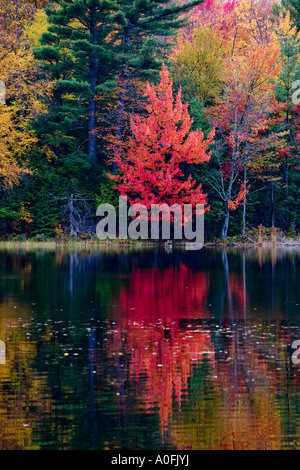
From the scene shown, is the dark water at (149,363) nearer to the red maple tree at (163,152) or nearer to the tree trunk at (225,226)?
the red maple tree at (163,152)

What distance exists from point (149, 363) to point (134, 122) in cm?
3440

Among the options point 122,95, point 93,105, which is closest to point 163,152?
point 122,95

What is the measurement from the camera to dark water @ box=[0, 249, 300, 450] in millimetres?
8883

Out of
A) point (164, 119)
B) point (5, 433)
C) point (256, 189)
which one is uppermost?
point (164, 119)

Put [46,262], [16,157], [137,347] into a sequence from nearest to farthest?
1. [137,347]
2. [46,262]
3. [16,157]

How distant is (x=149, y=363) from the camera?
41.4ft

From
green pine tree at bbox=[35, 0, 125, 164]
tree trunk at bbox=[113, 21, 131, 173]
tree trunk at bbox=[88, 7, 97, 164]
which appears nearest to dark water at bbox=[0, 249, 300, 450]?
green pine tree at bbox=[35, 0, 125, 164]

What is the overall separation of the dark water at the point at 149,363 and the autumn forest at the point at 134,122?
60.5 feet

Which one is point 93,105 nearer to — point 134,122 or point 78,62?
point 78,62

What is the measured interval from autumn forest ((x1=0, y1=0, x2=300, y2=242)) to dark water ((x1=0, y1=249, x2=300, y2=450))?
1844 cm

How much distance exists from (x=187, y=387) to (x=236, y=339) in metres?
4.11

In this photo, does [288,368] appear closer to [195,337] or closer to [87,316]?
[195,337]

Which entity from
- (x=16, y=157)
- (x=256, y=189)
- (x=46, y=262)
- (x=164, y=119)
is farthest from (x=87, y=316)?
(x=256, y=189)

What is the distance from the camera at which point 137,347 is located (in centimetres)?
1406
